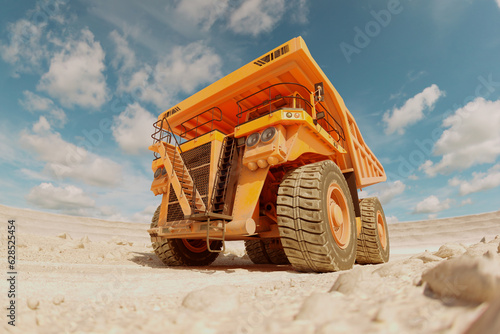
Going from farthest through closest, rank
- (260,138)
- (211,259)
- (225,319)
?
(211,259)
(260,138)
(225,319)

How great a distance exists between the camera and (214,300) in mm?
1348

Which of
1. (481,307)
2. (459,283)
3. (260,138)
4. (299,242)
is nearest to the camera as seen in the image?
(481,307)

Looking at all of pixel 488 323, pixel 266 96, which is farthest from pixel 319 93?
pixel 488 323

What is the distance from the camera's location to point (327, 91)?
16.4 feet

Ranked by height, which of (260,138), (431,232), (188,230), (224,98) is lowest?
(431,232)

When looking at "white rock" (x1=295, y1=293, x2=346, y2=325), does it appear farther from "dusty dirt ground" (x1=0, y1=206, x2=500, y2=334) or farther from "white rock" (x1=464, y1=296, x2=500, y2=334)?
"white rock" (x1=464, y1=296, x2=500, y2=334)

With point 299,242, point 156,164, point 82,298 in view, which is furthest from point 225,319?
point 156,164

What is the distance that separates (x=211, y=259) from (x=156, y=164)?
242 cm

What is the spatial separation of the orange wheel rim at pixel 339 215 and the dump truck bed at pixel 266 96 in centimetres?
135

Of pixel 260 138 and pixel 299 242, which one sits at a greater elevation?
pixel 260 138

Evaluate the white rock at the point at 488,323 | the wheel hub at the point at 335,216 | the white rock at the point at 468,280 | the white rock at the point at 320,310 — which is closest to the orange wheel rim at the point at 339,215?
the wheel hub at the point at 335,216

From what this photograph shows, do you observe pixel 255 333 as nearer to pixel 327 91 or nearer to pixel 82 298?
pixel 82 298

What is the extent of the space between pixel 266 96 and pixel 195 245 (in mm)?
3341

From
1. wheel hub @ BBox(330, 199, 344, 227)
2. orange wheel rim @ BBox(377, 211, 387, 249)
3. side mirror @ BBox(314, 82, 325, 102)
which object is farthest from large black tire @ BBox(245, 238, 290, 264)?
side mirror @ BBox(314, 82, 325, 102)
